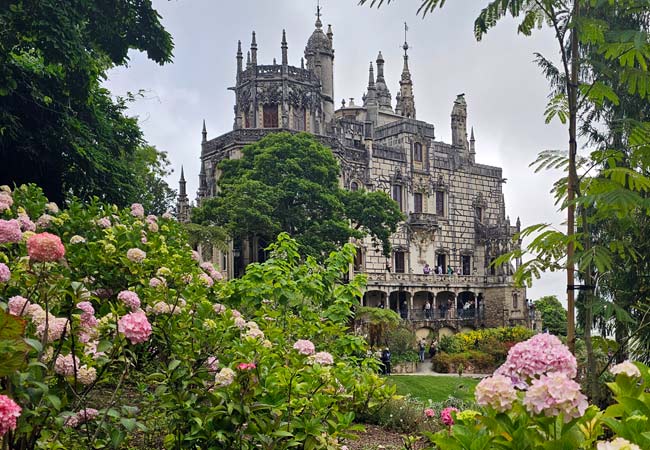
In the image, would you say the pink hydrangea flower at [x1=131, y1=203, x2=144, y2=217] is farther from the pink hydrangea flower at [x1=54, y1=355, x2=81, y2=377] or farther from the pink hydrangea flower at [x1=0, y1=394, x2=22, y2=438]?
the pink hydrangea flower at [x1=0, y1=394, x2=22, y2=438]

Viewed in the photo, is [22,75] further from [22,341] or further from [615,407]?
[615,407]

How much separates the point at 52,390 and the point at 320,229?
23.3 metres

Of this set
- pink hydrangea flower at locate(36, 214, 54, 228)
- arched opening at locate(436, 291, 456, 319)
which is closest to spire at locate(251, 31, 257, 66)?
arched opening at locate(436, 291, 456, 319)

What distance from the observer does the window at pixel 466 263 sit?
44.1 m

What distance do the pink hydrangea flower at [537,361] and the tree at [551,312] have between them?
47928 mm

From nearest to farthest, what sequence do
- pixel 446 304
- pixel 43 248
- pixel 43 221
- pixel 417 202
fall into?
pixel 43 248 → pixel 43 221 → pixel 446 304 → pixel 417 202

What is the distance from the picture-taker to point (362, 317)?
28266 mm

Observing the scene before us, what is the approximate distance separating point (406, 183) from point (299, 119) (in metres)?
9.51

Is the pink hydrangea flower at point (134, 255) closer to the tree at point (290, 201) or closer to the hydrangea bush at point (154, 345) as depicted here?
the hydrangea bush at point (154, 345)

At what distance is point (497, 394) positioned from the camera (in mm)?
2506

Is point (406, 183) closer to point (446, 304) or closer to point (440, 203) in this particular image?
point (440, 203)

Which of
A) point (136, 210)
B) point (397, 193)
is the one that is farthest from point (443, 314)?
point (136, 210)

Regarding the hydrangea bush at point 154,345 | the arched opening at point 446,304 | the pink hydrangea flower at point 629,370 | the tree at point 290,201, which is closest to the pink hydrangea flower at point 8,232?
the hydrangea bush at point 154,345

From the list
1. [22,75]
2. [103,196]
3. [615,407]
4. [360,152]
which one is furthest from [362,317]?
[615,407]
